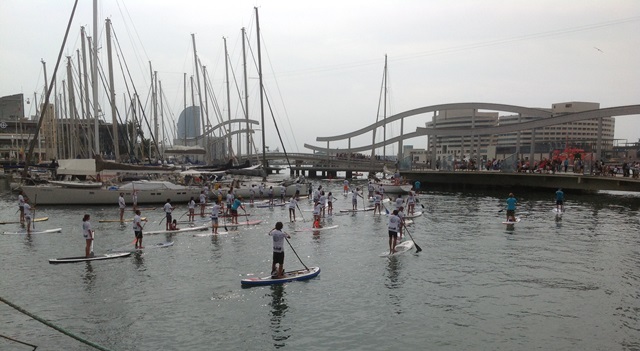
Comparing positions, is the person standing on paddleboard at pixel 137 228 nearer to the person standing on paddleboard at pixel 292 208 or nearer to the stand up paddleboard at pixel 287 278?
the stand up paddleboard at pixel 287 278

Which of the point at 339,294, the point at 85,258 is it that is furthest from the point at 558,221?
the point at 85,258

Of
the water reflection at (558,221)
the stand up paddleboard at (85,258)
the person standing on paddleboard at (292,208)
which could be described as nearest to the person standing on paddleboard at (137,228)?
the stand up paddleboard at (85,258)

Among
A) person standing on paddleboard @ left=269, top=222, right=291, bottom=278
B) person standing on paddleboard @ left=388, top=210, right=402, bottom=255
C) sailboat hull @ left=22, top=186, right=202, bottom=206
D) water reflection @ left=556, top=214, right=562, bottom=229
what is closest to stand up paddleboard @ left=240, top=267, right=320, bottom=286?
person standing on paddleboard @ left=269, top=222, right=291, bottom=278

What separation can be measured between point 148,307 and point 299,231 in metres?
15.7

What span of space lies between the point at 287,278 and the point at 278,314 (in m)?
3.24

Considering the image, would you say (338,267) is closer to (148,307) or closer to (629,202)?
(148,307)

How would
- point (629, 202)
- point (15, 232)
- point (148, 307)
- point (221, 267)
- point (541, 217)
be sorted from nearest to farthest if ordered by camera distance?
point (148, 307)
point (221, 267)
point (15, 232)
point (541, 217)
point (629, 202)

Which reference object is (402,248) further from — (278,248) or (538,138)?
(538,138)

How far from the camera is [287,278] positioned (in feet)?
59.0

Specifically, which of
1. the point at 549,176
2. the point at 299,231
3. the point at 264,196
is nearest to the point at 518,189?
the point at 549,176

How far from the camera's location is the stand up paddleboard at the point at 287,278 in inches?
687

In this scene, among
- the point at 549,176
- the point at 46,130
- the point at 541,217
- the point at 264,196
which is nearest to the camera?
the point at 541,217

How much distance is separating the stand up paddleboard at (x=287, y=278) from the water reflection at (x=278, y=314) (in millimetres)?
250

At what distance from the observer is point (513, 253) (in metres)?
23.6
